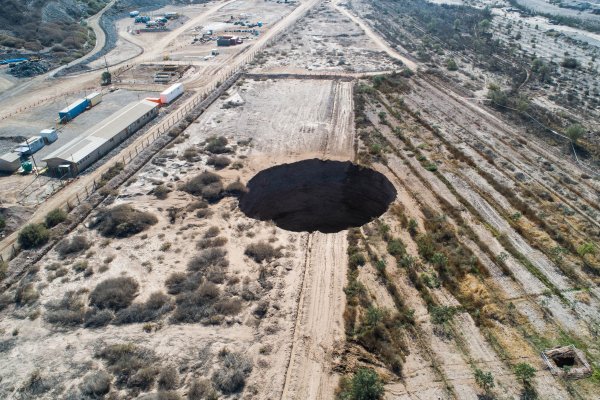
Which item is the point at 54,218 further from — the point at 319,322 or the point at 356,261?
the point at 356,261

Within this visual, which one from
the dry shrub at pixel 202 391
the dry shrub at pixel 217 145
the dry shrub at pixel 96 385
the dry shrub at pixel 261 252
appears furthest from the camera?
the dry shrub at pixel 217 145

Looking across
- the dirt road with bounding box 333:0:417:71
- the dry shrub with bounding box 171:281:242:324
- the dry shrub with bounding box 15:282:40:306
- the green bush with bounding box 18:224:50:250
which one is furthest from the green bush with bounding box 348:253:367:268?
the dirt road with bounding box 333:0:417:71

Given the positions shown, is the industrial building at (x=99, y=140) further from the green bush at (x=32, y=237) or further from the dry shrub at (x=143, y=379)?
the dry shrub at (x=143, y=379)

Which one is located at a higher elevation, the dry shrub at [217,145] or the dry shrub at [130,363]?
the dry shrub at [217,145]

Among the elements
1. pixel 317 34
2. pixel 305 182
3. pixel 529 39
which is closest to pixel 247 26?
pixel 317 34

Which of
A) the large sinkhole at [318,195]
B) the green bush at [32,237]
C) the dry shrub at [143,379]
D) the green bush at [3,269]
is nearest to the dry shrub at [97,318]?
the dry shrub at [143,379]

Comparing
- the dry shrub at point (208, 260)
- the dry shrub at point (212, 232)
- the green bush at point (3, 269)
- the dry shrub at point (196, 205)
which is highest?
the dry shrub at point (196, 205)
